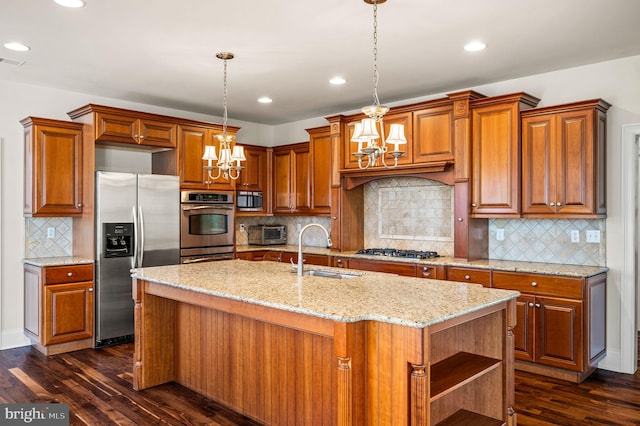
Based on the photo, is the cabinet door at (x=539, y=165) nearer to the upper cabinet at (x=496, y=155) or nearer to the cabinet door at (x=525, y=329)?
the upper cabinet at (x=496, y=155)

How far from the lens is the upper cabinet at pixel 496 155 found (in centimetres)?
430

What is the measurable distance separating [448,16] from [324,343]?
227 centimetres

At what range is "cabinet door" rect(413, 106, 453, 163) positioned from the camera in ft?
15.5

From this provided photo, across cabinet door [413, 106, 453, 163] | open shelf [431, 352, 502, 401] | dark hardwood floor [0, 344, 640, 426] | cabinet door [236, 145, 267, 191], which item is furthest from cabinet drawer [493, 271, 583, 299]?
cabinet door [236, 145, 267, 191]

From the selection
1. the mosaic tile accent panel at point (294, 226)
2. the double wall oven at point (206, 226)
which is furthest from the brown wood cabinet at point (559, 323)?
the double wall oven at point (206, 226)

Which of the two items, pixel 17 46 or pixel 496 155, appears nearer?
pixel 17 46

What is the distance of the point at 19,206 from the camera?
4934 millimetres

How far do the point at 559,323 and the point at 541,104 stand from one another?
2.04 meters

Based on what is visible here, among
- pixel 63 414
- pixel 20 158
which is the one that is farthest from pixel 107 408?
pixel 20 158

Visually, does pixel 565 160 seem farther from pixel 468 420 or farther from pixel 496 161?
pixel 468 420

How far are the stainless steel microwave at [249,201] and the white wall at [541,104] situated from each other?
1.40m

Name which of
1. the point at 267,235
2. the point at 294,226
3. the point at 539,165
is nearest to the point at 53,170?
the point at 267,235

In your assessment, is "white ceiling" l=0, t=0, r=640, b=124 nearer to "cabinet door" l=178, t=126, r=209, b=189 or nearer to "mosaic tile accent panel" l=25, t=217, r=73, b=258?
"cabinet door" l=178, t=126, r=209, b=189

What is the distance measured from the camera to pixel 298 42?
3711 mm
